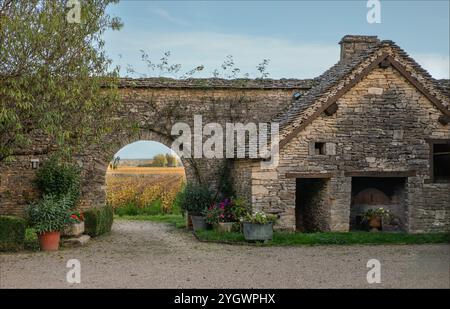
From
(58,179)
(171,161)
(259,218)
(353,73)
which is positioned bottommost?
(259,218)

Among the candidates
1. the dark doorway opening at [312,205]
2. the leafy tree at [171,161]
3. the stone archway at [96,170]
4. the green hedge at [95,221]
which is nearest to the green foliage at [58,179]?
the stone archway at [96,170]

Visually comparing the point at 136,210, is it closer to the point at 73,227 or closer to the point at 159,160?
the point at 73,227

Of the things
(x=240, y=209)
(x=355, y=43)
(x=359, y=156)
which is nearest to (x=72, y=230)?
(x=240, y=209)

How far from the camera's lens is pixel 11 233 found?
13531 millimetres

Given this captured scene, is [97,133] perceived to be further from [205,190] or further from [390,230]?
[390,230]

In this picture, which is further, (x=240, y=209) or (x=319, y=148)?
(x=319, y=148)

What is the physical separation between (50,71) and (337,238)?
7.85 m

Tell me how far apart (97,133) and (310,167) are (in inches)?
227

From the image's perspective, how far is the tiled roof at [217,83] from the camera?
1881 centimetres

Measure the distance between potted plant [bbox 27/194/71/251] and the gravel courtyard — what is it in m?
0.42

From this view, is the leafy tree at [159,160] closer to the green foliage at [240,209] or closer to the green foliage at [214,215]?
the green foliage at [214,215]

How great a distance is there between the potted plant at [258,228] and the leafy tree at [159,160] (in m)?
45.5

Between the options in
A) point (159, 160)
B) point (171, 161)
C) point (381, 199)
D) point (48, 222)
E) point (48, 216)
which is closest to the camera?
point (48, 222)

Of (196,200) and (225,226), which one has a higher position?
(196,200)
